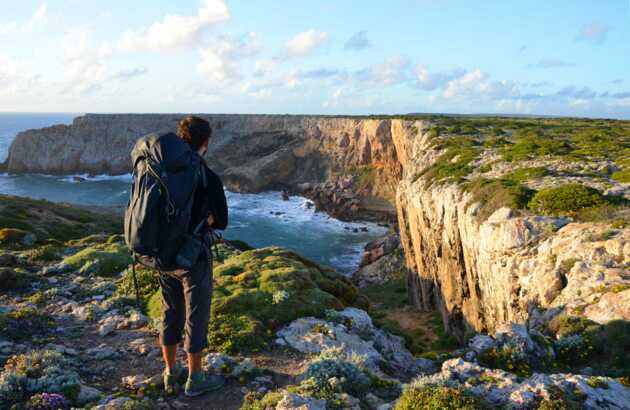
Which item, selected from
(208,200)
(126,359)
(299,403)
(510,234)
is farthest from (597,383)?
(510,234)

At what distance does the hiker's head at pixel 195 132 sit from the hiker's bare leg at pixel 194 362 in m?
2.93

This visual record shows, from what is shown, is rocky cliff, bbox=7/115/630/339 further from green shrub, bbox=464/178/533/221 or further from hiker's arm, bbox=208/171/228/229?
hiker's arm, bbox=208/171/228/229

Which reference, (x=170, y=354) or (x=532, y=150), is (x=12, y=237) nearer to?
(x=170, y=354)

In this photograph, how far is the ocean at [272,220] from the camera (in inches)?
2077

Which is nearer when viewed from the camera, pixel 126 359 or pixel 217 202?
pixel 217 202

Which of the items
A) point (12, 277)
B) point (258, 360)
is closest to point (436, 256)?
point (258, 360)

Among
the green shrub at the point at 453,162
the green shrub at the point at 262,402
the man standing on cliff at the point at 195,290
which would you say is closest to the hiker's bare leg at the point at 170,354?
the man standing on cliff at the point at 195,290

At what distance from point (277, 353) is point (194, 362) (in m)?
2.34

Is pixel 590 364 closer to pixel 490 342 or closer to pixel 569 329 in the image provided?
pixel 569 329

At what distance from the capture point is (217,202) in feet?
18.5

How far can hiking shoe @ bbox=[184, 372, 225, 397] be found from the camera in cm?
622

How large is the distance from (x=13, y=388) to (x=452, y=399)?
603cm

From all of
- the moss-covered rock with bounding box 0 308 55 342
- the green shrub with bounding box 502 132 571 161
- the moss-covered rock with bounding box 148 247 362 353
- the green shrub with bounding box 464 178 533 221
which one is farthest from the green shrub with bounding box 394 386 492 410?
the green shrub with bounding box 502 132 571 161

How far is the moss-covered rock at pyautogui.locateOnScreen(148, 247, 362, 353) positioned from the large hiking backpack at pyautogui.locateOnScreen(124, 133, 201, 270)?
3686 millimetres
